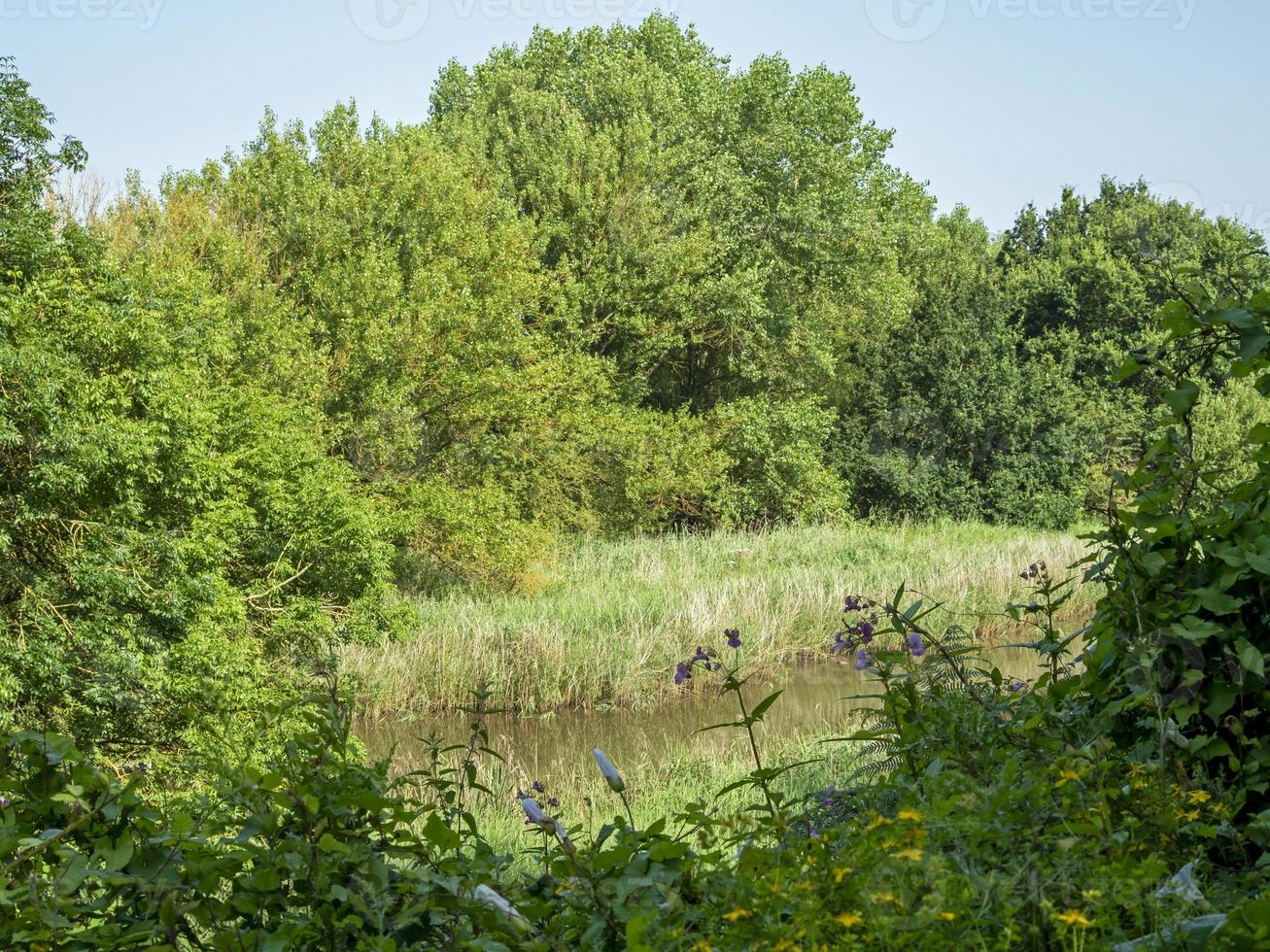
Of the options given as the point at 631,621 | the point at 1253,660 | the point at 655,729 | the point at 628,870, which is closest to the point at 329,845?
the point at 628,870

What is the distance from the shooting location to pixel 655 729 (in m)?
13.5

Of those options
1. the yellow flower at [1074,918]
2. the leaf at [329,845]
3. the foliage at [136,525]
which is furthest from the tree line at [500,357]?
the yellow flower at [1074,918]

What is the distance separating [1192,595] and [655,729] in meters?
11.5

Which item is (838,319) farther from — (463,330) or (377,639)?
(377,639)

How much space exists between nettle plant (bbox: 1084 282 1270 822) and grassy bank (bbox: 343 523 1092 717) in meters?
9.28

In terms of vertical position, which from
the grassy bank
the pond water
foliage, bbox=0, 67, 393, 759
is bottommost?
the pond water

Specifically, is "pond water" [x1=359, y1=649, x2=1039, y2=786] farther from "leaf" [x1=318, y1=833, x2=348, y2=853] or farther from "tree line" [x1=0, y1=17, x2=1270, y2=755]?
"leaf" [x1=318, y1=833, x2=348, y2=853]

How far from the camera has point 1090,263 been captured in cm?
3753

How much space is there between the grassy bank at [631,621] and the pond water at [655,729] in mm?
338

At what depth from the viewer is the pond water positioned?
11.1 m

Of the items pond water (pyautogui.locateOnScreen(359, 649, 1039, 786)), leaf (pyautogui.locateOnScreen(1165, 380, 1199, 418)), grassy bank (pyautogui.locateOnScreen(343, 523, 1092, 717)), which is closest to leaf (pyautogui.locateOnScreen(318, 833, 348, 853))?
leaf (pyautogui.locateOnScreen(1165, 380, 1199, 418))

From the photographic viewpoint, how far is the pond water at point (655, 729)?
36.3ft

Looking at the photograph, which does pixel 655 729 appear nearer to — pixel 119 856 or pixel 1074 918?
pixel 119 856

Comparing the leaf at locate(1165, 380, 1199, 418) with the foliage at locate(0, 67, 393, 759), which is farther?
the foliage at locate(0, 67, 393, 759)
